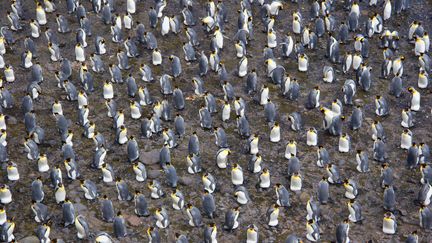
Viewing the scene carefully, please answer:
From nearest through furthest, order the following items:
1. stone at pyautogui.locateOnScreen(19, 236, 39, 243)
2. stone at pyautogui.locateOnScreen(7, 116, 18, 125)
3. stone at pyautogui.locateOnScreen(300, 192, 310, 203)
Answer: stone at pyautogui.locateOnScreen(19, 236, 39, 243), stone at pyautogui.locateOnScreen(300, 192, 310, 203), stone at pyautogui.locateOnScreen(7, 116, 18, 125)

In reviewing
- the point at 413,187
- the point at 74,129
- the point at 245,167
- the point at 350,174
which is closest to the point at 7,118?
the point at 74,129

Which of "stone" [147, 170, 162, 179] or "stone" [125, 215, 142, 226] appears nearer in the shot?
"stone" [125, 215, 142, 226]

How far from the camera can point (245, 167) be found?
17172 mm

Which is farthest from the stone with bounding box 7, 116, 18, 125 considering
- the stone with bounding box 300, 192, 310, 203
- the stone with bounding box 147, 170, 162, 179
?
the stone with bounding box 300, 192, 310, 203

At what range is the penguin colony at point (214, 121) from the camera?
15.9m

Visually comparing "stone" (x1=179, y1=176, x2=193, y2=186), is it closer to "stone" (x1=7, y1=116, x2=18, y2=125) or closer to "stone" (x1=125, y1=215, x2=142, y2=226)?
"stone" (x1=125, y1=215, x2=142, y2=226)

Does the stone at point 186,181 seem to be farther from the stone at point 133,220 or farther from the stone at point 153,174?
the stone at point 133,220

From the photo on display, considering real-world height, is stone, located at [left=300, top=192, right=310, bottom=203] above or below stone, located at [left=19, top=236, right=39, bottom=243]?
above

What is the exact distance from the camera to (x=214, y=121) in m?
18.5

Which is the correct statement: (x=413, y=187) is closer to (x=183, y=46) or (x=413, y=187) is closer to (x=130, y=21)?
(x=183, y=46)

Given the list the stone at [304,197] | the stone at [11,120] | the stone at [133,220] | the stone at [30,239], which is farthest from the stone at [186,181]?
the stone at [11,120]

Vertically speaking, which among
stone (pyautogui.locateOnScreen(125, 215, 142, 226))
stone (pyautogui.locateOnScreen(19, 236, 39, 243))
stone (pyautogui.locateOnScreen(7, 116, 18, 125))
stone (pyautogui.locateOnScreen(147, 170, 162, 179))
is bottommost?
stone (pyautogui.locateOnScreen(7, 116, 18, 125))

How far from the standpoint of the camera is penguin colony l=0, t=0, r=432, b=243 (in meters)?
15.9

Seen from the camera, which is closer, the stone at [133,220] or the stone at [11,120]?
the stone at [133,220]
